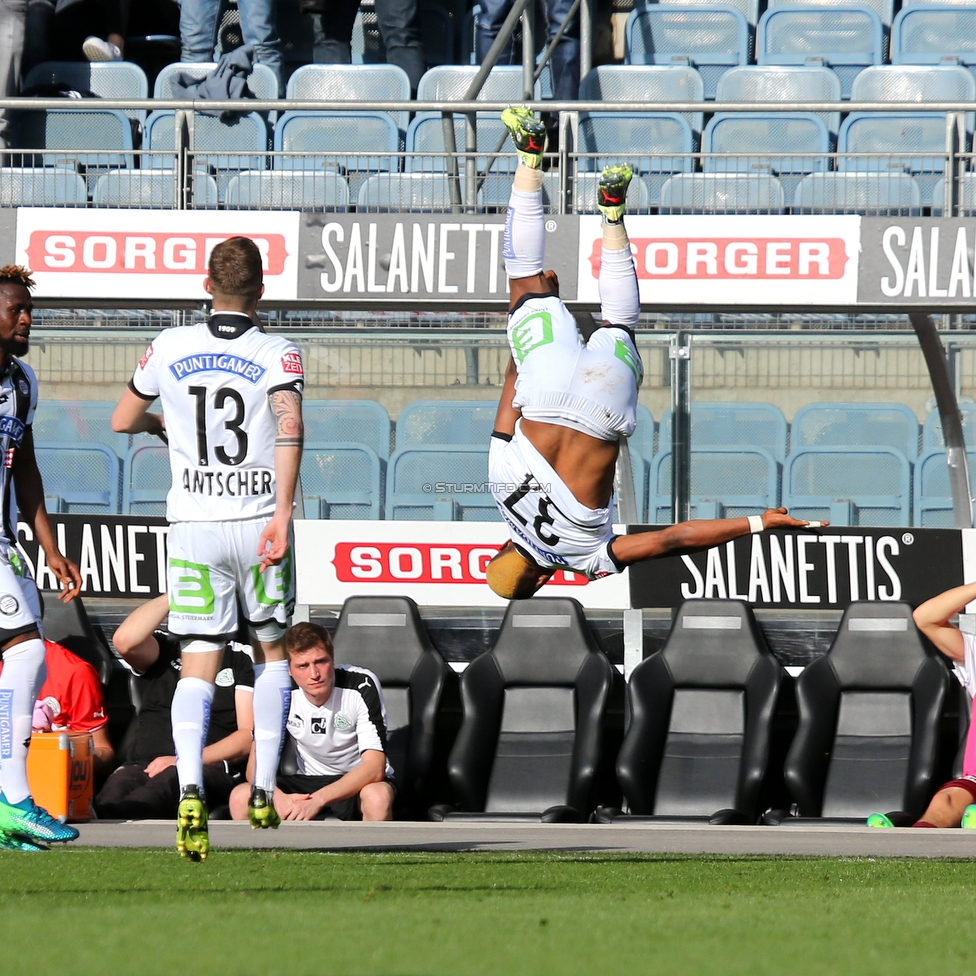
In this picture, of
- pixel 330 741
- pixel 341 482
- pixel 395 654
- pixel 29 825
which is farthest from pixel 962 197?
pixel 29 825

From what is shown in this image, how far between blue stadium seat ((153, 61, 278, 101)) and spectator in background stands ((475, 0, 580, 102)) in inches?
64.8

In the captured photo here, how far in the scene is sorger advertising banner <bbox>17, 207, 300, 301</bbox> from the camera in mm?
8352

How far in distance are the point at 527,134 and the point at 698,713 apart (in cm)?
442

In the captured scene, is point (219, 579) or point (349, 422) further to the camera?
point (349, 422)

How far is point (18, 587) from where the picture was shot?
5883 mm

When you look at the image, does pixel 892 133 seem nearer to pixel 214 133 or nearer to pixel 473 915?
pixel 214 133

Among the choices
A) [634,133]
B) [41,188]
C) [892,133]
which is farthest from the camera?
[892,133]

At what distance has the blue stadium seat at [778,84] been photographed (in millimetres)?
12125

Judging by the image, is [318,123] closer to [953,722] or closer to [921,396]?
[921,396]

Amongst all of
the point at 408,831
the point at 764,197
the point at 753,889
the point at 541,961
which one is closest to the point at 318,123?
the point at 764,197

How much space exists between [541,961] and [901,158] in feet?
20.4

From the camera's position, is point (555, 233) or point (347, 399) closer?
point (555, 233)

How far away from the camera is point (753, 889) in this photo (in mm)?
5258

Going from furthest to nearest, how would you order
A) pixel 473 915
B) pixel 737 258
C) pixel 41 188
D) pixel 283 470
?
pixel 41 188, pixel 737 258, pixel 283 470, pixel 473 915
